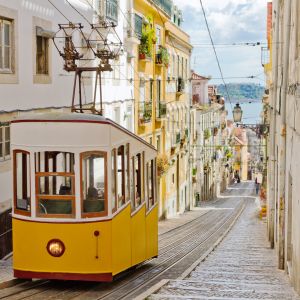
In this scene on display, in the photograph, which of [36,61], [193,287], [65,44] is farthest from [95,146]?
[65,44]

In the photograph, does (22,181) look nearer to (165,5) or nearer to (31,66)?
(31,66)

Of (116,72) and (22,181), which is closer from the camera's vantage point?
(22,181)

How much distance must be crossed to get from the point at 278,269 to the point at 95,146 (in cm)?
629

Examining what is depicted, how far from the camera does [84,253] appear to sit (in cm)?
974

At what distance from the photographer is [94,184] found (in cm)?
979

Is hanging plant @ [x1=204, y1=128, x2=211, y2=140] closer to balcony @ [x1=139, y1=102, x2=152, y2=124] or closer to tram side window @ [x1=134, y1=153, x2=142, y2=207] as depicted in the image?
balcony @ [x1=139, y1=102, x2=152, y2=124]

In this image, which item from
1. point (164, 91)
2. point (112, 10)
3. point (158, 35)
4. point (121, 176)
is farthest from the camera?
point (164, 91)

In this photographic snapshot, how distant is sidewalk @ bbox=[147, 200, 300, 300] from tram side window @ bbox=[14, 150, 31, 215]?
7.69 ft

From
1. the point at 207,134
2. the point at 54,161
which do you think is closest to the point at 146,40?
the point at 54,161

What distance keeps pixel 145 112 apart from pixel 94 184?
2152cm

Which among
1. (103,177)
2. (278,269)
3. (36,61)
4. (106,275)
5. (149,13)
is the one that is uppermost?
(149,13)

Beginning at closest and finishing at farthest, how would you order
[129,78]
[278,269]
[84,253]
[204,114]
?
1. [84,253]
2. [278,269]
3. [129,78]
4. [204,114]

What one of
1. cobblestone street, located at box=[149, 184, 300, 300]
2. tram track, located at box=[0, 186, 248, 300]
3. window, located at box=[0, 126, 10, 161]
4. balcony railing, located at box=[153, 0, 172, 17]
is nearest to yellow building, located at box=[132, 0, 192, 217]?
balcony railing, located at box=[153, 0, 172, 17]

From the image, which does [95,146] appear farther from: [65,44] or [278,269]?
[65,44]
